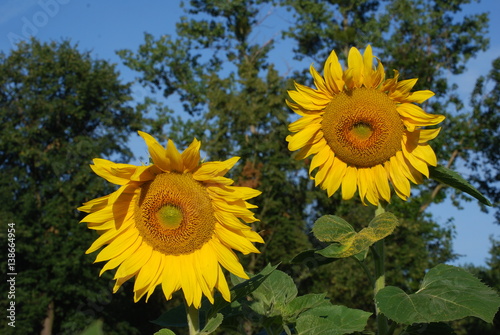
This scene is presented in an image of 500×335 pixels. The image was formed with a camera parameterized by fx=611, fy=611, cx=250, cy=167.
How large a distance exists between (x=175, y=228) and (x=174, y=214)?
0.19 ft

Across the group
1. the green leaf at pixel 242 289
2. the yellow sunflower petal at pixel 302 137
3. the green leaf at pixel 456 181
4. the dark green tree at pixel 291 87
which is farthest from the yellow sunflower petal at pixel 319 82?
the dark green tree at pixel 291 87

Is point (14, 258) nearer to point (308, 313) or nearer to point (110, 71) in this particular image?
point (110, 71)

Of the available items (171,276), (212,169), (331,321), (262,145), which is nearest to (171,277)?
(171,276)

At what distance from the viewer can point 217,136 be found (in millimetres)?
18391

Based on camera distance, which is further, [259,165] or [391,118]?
[259,165]

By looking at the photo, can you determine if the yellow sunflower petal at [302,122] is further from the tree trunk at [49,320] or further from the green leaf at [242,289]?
the tree trunk at [49,320]

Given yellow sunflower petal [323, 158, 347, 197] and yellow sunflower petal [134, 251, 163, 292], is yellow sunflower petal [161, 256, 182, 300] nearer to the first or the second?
yellow sunflower petal [134, 251, 163, 292]

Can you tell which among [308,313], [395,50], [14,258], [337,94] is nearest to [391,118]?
[337,94]

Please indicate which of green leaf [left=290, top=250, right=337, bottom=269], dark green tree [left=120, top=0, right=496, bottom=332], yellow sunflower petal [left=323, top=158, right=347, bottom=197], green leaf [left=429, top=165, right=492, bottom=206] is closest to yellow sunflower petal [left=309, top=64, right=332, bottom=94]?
yellow sunflower petal [left=323, top=158, right=347, bottom=197]

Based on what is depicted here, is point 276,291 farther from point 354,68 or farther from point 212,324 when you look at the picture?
point 354,68

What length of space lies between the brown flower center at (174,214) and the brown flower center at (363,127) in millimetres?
723

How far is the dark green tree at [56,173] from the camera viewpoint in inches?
726

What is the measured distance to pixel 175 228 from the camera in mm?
1706

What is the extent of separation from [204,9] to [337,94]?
24.7m
